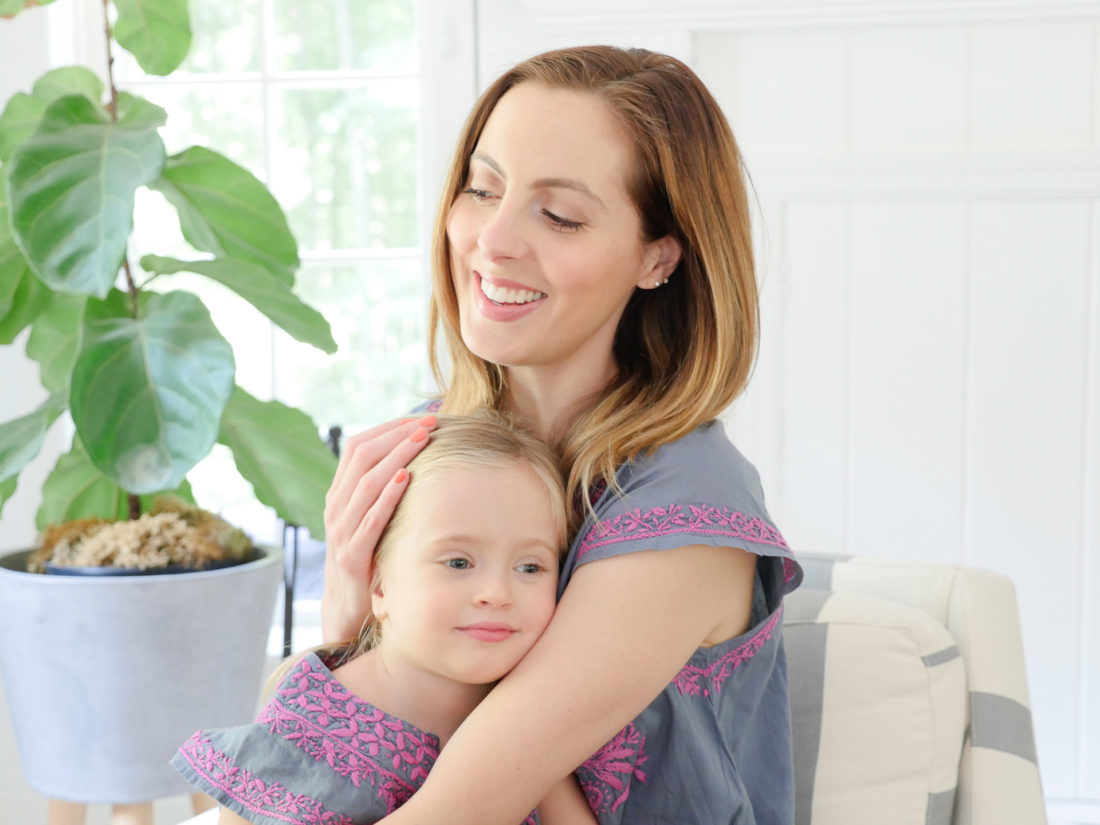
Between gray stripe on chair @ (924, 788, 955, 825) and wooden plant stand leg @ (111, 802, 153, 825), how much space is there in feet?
3.90

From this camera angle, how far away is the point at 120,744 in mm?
1764

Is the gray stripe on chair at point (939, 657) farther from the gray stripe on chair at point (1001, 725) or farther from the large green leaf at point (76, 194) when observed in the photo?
the large green leaf at point (76, 194)

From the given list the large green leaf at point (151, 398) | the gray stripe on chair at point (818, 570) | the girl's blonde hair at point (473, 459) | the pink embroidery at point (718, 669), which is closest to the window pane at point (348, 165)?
the large green leaf at point (151, 398)

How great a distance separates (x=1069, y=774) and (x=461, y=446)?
186 centimetres

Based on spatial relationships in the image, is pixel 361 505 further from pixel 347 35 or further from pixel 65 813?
pixel 347 35

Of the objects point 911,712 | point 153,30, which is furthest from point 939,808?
point 153,30

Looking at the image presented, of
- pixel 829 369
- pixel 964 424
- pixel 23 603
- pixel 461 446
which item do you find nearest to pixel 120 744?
pixel 23 603

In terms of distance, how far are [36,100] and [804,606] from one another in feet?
4.91

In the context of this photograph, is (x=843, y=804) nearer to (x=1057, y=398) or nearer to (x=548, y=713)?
(x=548, y=713)

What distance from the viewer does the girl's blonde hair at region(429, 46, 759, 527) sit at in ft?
3.74

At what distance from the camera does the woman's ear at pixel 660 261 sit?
3.95 ft

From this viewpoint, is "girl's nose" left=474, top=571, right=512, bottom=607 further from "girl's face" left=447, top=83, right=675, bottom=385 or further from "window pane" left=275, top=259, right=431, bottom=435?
"window pane" left=275, top=259, right=431, bottom=435

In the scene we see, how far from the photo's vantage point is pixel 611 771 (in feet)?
3.52

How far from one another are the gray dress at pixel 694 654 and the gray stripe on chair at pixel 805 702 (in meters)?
0.19
